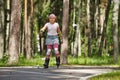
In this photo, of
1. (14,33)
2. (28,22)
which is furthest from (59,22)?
(14,33)

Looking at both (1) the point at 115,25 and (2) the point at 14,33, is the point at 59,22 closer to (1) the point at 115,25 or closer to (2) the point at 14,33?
(1) the point at 115,25

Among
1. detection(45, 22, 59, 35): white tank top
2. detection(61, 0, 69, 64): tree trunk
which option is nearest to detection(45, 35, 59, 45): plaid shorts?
detection(45, 22, 59, 35): white tank top

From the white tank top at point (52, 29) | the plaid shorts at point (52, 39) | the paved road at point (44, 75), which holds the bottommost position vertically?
the paved road at point (44, 75)

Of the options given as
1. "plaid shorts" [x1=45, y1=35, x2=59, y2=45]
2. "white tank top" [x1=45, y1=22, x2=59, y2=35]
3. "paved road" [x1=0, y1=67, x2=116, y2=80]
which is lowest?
"paved road" [x1=0, y1=67, x2=116, y2=80]

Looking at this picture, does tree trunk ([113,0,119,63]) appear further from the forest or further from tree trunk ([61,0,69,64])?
tree trunk ([61,0,69,64])

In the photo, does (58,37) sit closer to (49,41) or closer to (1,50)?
(49,41)

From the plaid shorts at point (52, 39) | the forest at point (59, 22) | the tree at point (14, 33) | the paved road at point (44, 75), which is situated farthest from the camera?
the forest at point (59, 22)

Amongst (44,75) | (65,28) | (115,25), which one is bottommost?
(44,75)

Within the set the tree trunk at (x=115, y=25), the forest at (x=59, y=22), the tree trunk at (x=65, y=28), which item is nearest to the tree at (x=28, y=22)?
the forest at (x=59, y=22)

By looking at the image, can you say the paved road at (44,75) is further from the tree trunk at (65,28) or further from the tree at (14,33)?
the tree trunk at (65,28)

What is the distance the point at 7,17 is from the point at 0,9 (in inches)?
391

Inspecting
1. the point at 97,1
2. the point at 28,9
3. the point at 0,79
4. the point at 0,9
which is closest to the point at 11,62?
the point at 0,79

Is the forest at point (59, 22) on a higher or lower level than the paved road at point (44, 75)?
higher

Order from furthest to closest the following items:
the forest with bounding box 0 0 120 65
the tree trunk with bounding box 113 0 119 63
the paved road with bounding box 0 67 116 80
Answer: the tree trunk with bounding box 113 0 119 63 < the forest with bounding box 0 0 120 65 < the paved road with bounding box 0 67 116 80
